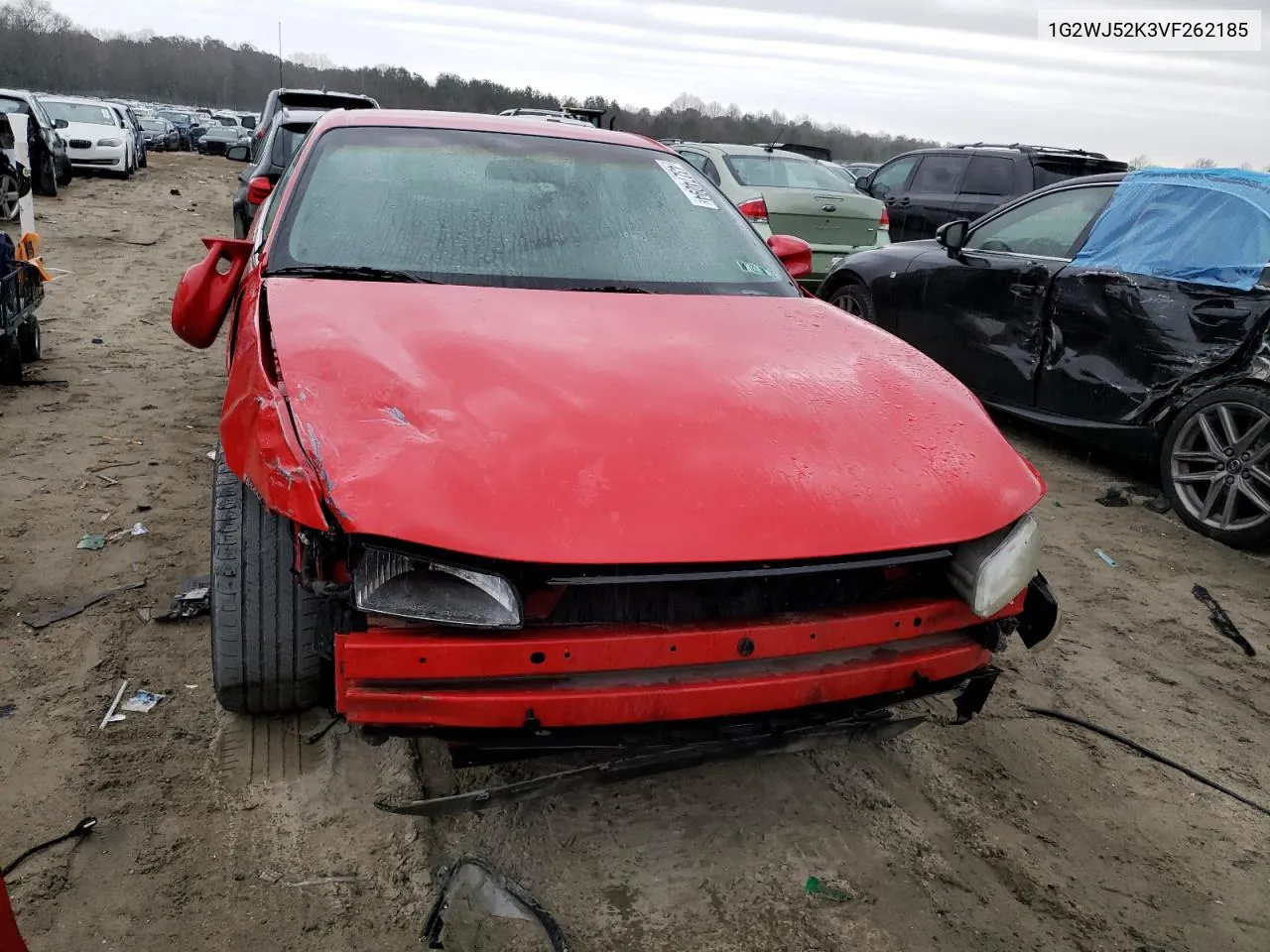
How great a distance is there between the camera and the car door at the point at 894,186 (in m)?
10.6

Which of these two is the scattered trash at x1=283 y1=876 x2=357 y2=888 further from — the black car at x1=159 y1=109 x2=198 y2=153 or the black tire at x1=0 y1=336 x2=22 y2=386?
the black car at x1=159 y1=109 x2=198 y2=153

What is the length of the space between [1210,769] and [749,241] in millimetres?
2203

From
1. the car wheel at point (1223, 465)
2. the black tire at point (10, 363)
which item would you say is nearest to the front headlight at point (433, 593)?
the car wheel at point (1223, 465)

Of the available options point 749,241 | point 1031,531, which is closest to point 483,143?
point 749,241

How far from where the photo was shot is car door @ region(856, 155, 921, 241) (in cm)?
1061

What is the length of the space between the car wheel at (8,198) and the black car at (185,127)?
1094 inches

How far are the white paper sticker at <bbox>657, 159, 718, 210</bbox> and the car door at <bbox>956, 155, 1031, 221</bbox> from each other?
679 cm

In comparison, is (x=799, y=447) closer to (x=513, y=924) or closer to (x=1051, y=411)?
(x=513, y=924)

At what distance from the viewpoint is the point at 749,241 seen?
3.33 m

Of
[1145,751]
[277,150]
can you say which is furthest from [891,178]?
[1145,751]

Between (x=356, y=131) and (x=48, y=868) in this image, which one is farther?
(x=356, y=131)

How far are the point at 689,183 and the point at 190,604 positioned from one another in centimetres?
231

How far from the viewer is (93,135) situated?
56.6ft

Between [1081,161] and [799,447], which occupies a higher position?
[1081,161]
